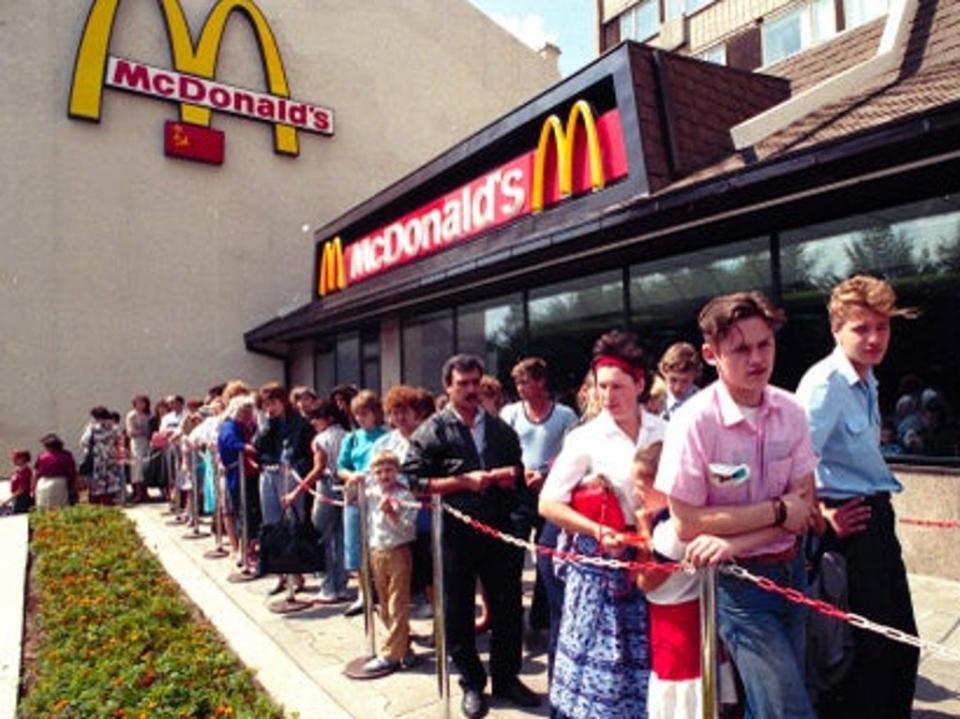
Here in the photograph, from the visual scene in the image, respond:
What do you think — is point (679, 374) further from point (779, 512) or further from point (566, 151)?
point (566, 151)

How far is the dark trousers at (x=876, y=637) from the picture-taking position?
2469 millimetres

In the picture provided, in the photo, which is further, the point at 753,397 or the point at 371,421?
the point at 371,421

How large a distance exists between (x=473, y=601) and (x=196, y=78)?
17.3 m

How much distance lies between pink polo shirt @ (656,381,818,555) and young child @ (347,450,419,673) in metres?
2.48

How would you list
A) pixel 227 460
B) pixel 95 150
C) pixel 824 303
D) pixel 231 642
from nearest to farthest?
pixel 231 642, pixel 824 303, pixel 227 460, pixel 95 150

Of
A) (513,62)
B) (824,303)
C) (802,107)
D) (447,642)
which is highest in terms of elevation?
(513,62)

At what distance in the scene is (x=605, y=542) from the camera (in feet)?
8.02

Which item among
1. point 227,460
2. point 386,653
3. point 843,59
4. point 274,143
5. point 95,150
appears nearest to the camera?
point 386,653

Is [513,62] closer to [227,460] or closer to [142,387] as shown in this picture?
[142,387]

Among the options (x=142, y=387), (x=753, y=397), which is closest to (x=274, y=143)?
(x=142, y=387)

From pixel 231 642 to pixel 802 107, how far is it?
697 cm

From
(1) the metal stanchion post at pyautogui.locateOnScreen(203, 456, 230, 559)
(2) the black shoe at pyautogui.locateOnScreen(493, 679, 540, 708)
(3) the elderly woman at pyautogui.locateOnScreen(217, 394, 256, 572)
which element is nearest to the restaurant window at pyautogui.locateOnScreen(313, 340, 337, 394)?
(1) the metal stanchion post at pyautogui.locateOnScreen(203, 456, 230, 559)

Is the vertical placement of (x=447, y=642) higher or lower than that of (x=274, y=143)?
lower

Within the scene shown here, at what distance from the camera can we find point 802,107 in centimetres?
673
